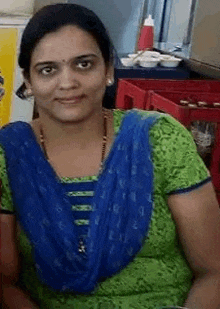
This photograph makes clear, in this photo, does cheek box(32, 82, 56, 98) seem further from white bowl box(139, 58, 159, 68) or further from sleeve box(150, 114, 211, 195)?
white bowl box(139, 58, 159, 68)

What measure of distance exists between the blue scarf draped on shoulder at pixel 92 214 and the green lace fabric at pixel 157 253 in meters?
0.02

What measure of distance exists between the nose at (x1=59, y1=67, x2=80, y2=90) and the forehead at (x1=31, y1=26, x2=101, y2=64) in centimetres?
3

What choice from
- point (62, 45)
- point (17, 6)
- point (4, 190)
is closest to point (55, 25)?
point (62, 45)

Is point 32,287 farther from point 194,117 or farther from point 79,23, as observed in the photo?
point 194,117

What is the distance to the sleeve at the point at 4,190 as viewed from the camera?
1.45 meters

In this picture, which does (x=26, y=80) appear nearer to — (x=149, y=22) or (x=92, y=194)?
(x=92, y=194)

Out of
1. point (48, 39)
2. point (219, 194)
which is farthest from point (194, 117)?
point (48, 39)

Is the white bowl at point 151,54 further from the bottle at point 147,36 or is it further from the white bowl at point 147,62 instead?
the bottle at point 147,36

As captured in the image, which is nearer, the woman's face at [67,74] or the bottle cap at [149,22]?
the woman's face at [67,74]

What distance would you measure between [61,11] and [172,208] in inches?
22.1

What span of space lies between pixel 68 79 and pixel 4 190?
316mm

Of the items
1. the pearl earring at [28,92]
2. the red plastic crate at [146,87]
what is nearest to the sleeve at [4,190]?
the pearl earring at [28,92]

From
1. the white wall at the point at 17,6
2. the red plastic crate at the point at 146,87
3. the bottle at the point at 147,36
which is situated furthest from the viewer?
the bottle at the point at 147,36

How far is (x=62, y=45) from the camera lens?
1409 mm
